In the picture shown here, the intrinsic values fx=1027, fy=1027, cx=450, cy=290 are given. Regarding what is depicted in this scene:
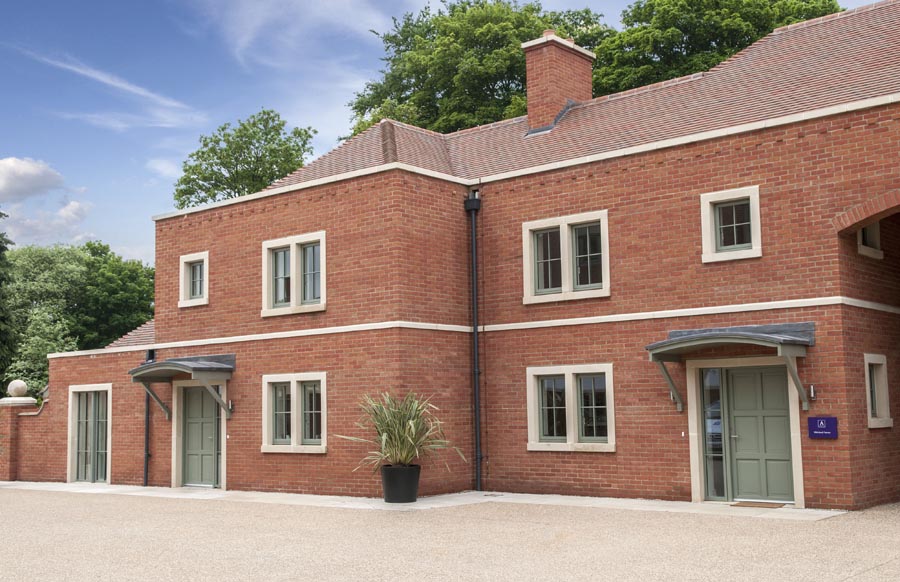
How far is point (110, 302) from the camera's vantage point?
56.8m

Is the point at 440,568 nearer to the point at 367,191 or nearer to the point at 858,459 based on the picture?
the point at 858,459

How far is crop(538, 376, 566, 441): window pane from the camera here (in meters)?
17.5

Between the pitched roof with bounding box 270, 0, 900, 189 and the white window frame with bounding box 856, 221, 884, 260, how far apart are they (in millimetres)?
1967

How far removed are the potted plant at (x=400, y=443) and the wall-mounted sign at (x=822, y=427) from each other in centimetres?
565

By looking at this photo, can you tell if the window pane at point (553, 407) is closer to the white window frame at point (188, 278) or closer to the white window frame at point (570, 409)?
the white window frame at point (570, 409)

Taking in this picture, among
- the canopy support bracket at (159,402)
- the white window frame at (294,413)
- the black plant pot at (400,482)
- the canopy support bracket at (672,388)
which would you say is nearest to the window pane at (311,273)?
the white window frame at (294,413)

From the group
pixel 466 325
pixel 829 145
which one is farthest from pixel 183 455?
pixel 829 145

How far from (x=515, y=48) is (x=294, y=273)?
19.1m

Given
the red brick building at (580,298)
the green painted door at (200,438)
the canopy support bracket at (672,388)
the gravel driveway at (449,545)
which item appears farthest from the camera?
the green painted door at (200,438)

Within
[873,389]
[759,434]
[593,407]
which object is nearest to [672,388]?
[759,434]

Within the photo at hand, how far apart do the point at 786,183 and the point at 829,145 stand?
802mm

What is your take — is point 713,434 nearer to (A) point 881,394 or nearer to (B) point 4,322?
(A) point 881,394

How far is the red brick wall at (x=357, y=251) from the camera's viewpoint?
17.6 meters

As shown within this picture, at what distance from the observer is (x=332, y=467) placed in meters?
18.0
